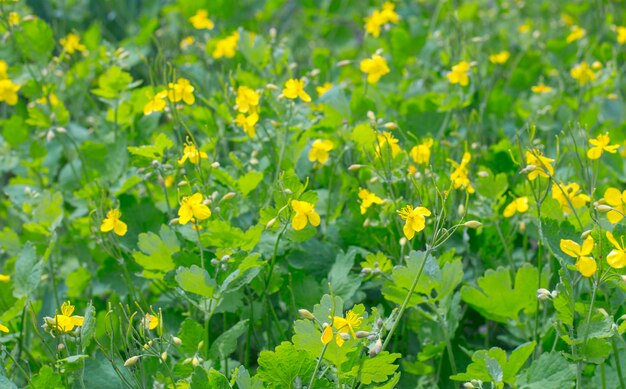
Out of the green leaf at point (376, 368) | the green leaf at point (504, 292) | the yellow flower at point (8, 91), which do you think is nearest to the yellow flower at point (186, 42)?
the yellow flower at point (8, 91)

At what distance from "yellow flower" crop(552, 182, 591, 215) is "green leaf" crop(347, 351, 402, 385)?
2.05ft

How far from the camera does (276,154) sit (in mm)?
2381

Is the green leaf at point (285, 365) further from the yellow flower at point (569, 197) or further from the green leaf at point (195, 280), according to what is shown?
the yellow flower at point (569, 197)

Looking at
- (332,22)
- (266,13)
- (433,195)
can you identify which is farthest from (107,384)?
(332,22)

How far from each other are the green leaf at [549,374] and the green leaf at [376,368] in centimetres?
35

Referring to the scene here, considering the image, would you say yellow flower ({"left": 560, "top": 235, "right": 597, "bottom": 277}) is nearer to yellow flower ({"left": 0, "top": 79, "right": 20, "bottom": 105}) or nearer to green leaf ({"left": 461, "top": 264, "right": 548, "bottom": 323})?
green leaf ({"left": 461, "top": 264, "right": 548, "bottom": 323})

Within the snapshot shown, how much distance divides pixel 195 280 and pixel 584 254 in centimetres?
79

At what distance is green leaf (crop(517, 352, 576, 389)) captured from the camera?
5.94ft

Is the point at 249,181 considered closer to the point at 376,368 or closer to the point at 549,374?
the point at 376,368

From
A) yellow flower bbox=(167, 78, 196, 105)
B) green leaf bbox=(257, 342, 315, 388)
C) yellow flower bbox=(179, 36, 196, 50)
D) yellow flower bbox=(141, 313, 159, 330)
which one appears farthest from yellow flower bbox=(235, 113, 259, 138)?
yellow flower bbox=(179, 36, 196, 50)

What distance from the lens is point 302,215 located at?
182 centimetres

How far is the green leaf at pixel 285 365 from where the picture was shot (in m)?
1.66

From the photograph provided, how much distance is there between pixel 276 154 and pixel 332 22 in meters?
2.11

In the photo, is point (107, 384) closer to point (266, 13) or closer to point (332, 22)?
point (266, 13)
